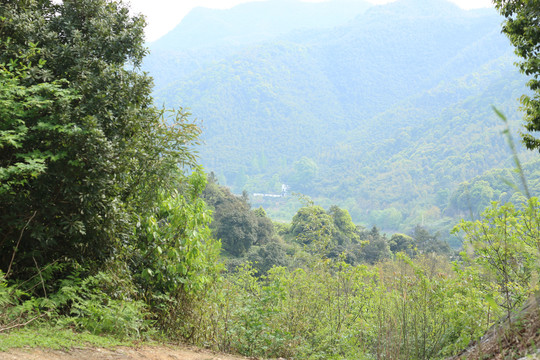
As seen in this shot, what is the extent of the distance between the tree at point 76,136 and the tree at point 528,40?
4370 mm

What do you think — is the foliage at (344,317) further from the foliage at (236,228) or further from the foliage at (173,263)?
the foliage at (236,228)

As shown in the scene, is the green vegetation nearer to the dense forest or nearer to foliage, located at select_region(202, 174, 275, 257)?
the dense forest

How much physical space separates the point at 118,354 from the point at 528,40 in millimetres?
5663

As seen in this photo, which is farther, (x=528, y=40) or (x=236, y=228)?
(x=236, y=228)

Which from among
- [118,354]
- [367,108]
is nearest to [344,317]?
[118,354]

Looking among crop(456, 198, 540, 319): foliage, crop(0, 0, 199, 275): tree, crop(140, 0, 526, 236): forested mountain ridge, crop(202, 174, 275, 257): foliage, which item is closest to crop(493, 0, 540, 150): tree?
crop(456, 198, 540, 319): foliage

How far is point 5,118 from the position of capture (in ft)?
13.0

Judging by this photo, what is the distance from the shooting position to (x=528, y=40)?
5.38 m

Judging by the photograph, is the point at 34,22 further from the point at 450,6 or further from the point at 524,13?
the point at 450,6

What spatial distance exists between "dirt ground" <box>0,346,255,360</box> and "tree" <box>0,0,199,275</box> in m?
0.90

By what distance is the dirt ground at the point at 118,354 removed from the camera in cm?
295

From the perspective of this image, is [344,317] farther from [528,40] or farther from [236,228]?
[236,228]

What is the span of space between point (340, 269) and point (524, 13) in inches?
191

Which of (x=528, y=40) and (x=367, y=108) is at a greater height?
(x=367, y=108)
